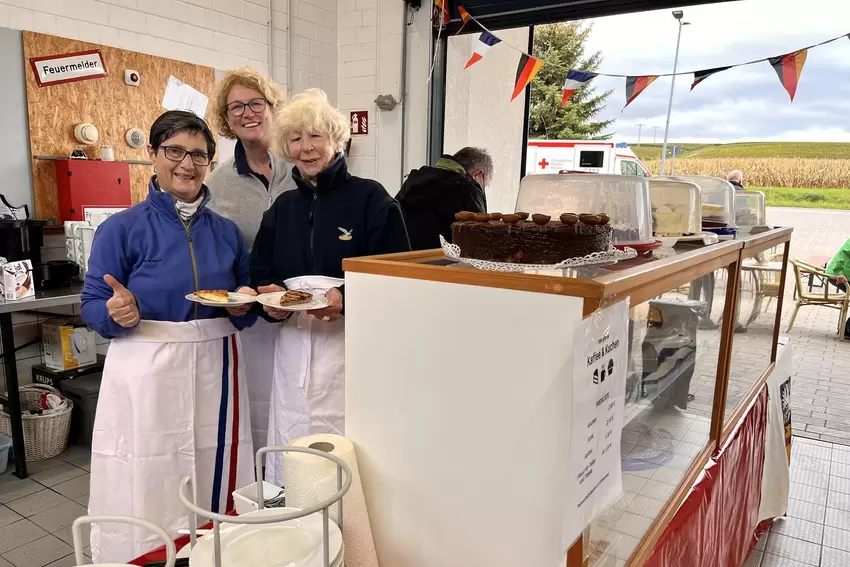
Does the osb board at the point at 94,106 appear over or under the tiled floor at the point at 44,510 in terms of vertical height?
over

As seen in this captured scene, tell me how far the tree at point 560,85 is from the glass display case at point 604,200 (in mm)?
2900

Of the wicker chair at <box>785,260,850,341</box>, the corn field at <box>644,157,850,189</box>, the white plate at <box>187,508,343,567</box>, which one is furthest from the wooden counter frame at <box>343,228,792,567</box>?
the wicker chair at <box>785,260,850,341</box>

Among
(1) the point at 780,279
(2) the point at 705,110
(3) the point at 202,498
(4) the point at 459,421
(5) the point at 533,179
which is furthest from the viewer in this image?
(2) the point at 705,110

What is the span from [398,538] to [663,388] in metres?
0.91

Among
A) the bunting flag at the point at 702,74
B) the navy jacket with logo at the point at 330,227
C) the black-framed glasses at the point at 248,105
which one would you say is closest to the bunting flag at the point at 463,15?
the bunting flag at the point at 702,74

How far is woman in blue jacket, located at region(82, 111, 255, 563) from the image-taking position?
1658 millimetres

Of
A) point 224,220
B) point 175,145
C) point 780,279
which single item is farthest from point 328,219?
point 780,279

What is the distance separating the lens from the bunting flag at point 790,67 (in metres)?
3.17

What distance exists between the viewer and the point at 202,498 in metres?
1.81

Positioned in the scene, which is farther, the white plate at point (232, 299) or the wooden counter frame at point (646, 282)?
the white plate at point (232, 299)

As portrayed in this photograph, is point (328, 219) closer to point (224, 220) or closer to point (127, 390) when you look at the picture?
point (224, 220)

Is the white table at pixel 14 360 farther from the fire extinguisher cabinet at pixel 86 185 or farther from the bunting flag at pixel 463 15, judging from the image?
the bunting flag at pixel 463 15

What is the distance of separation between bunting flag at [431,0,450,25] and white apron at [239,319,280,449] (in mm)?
3366

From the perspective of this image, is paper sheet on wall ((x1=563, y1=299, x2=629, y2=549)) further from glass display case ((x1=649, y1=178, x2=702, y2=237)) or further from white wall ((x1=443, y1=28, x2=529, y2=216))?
white wall ((x1=443, y1=28, x2=529, y2=216))
